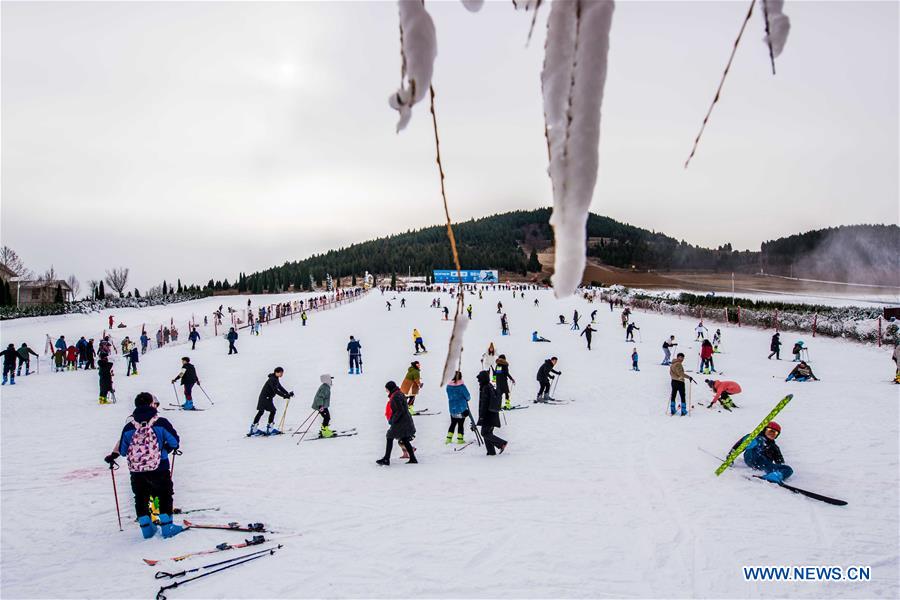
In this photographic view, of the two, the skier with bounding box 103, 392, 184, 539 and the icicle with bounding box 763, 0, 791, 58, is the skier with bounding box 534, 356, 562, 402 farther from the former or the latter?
the icicle with bounding box 763, 0, 791, 58

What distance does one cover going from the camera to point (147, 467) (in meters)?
6.31

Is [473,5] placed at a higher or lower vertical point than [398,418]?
higher

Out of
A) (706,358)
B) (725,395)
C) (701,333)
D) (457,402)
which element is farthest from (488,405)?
(701,333)

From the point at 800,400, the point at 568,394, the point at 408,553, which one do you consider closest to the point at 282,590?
the point at 408,553

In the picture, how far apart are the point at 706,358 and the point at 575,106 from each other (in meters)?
21.9

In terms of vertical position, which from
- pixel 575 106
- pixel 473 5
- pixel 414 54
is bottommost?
pixel 575 106

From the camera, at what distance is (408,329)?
129ft

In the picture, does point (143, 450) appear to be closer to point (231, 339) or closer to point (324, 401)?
point (324, 401)

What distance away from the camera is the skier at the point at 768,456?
26.0 ft

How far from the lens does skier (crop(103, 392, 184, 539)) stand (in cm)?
632

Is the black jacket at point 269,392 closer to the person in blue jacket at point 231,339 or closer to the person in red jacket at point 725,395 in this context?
the person in red jacket at point 725,395

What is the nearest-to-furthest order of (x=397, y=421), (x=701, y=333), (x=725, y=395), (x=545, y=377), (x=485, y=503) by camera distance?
(x=485, y=503)
(x=397, y=421)
(x=725, y=395)
(x=545, y=377)
(x=701, y=333)

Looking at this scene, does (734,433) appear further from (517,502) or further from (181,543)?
(181,543)

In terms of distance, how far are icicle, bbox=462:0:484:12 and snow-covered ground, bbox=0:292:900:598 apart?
16.5 feet
